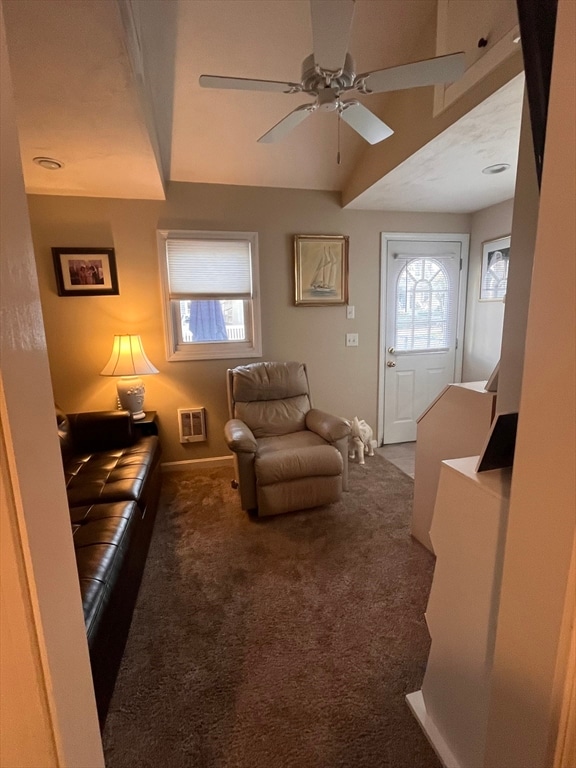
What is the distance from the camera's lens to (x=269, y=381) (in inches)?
120

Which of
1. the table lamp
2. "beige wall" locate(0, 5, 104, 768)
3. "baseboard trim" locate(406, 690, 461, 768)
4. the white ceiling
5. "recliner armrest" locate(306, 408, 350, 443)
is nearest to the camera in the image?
"beige wall" locate(0, 5, 104, 768)

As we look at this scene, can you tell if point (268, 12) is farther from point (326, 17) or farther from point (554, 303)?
point (554, 303)

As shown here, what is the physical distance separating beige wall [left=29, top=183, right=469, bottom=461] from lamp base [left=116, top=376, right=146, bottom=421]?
20 centimetres

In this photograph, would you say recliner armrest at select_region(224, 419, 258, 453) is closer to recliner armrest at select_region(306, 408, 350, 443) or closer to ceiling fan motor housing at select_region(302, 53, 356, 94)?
Result: recliner armrest at select_region(306, 408, 350, 443)

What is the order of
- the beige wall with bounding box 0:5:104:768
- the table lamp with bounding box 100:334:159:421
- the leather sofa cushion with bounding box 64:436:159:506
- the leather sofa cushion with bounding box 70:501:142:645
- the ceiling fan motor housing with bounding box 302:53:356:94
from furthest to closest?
the table lamp with bounding box 100:334:159:421 < the leather sofa cushion with bounding box 64:436:159:506 < the ceiling fan motor housing with bounding box 302:53:356:94 < the leather sofa cushion with bounding box 70:501:142:645 < the beige wall with bounding box 0:5:104:768

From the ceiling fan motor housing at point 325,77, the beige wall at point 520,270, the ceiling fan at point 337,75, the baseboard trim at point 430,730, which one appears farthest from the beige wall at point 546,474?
the ceiling fan motor housing at point 325,77

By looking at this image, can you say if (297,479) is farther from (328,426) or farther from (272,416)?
(272,416)

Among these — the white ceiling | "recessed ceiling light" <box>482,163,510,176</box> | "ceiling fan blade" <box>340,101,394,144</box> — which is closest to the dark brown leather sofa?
the white ceiling

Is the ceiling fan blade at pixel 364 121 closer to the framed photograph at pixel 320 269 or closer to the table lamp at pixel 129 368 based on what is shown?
the framed photograph at pixel 320 269

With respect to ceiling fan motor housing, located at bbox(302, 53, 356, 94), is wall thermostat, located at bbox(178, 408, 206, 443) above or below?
below

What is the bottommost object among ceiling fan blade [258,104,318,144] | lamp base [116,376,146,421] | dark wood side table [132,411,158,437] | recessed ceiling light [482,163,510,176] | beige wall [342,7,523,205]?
dark wood side table [132,411,158,437]

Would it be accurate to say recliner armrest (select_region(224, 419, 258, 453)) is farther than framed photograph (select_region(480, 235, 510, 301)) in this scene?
No

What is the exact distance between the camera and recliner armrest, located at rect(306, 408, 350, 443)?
260 cm

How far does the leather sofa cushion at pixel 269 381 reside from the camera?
2.99m
